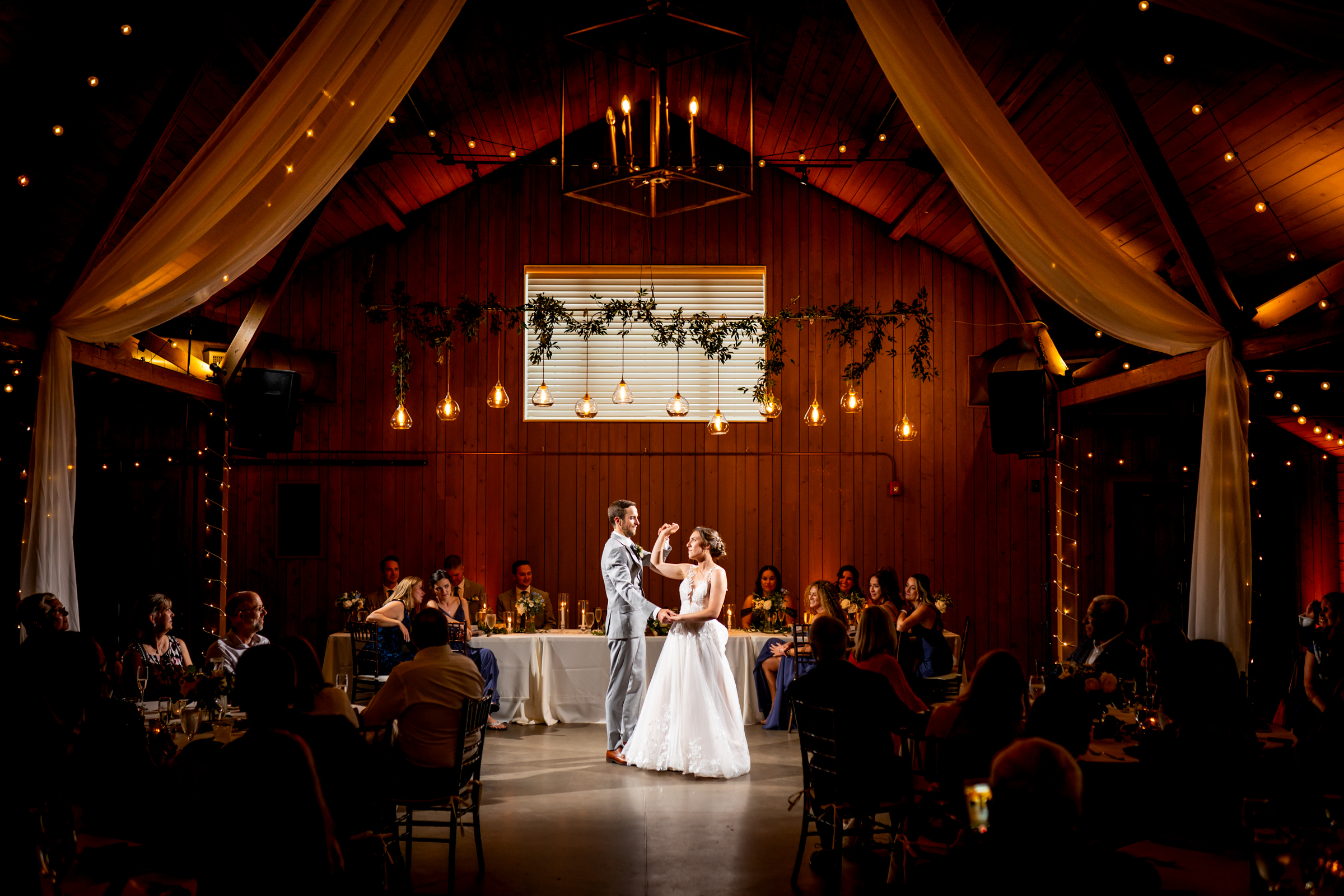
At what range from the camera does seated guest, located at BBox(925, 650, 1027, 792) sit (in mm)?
3691

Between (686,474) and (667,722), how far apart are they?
393 centimetres

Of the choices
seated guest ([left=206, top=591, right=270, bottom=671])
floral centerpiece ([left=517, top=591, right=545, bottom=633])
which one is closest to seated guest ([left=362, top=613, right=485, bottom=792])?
seated guest ([left=206, top=591, right=270, bottom=671])

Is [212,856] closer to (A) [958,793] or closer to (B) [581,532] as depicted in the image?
(A) [958,793]

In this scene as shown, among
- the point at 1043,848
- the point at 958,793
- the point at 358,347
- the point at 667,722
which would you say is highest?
the point at 358,347

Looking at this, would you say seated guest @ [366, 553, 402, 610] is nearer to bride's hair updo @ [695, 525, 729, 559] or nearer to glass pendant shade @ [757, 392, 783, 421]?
bride's hair updo @ [695, 525, 729, 559]

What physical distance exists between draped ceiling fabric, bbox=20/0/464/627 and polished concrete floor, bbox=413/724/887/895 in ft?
8.13

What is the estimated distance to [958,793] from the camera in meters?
3.70

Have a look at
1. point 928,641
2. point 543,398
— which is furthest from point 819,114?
point 928,641

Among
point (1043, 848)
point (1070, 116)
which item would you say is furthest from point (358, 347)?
point (1043, 848)

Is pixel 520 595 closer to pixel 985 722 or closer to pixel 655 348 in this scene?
pixel 655 348

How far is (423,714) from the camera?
4398 mm

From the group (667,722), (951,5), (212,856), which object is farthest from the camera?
(667,722)

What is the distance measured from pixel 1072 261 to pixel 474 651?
5454 millimetres

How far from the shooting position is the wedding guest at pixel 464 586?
927 cm
